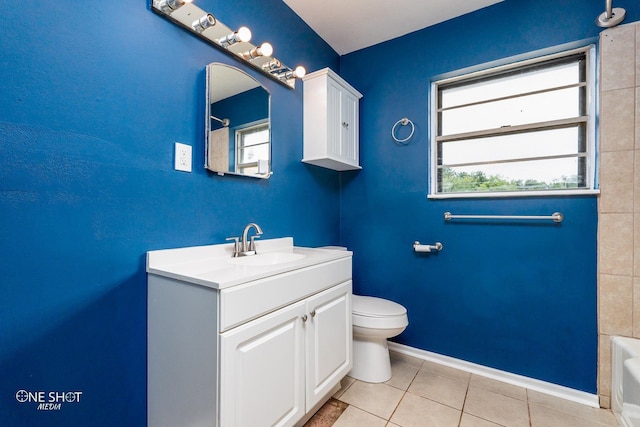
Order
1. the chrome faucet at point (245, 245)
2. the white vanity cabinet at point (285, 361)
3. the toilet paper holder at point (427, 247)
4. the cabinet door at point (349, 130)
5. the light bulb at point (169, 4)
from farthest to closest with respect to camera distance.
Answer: the cabinet door at point (349, 130), the toilet paper holder at point (427, 247), the chrome faucet at point (245, 245), the light bulb at point (169, 4), the white vanity cabinet at point (285, 361)

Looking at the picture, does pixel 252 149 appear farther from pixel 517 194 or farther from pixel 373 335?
pixel 517 194

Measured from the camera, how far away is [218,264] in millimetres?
1219

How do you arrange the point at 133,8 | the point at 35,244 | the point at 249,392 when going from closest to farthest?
the point at 35,244 < the point at 249,392 < the point at 133,8

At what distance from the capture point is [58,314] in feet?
2.99

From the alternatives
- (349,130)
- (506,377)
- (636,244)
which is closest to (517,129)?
(636,244)

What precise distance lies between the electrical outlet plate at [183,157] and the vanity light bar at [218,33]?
21.7 inches

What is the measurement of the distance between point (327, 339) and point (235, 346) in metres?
0.62

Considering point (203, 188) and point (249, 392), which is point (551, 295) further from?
point (203, 188)

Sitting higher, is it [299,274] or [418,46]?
[418,46]

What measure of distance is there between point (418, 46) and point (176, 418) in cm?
262

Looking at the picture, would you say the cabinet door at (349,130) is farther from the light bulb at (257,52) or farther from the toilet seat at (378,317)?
the toilet seat at (378,317)

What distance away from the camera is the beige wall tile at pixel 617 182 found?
1.46 m

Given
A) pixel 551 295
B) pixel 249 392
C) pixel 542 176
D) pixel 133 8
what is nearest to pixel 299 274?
pixel 249 392

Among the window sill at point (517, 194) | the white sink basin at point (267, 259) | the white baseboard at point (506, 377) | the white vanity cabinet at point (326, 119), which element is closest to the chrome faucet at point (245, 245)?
the white sink basin at point (267, 259)
